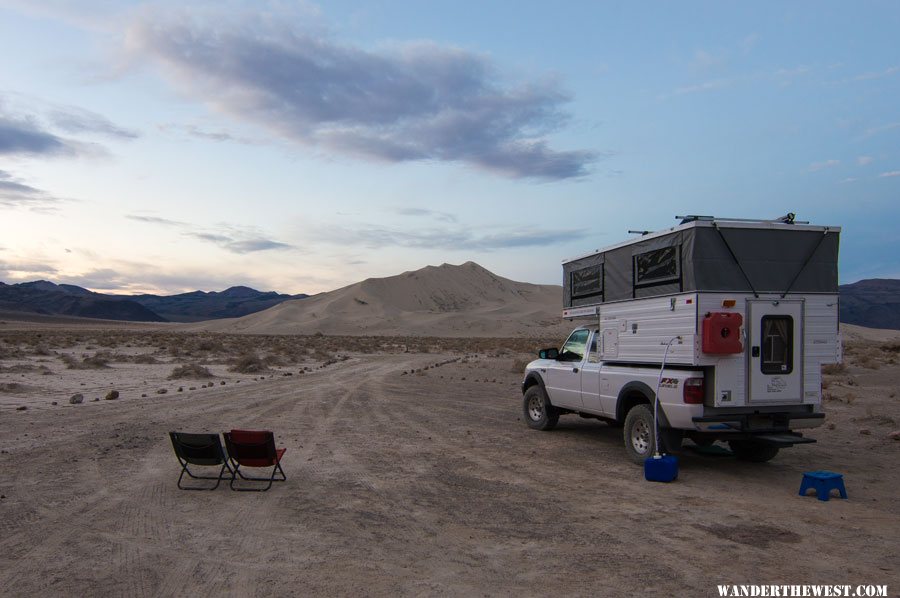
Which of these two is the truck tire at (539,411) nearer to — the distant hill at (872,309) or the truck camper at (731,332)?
the truck camper at (731,332)

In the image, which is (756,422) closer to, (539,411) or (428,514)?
(428,514)

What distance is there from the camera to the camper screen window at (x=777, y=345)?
9602 mm

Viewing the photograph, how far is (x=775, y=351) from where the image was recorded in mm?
9648

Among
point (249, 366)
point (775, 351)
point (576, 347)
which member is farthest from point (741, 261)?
point (249, 366)

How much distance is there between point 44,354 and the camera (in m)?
35.3

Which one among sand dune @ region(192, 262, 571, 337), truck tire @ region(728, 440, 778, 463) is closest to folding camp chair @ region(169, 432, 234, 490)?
truck tire @ region(728, 440, 778, 463)

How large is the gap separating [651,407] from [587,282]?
3152mm

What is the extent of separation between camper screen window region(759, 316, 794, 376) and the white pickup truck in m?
0.58

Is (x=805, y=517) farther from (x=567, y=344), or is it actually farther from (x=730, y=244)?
(x=567, y=344)

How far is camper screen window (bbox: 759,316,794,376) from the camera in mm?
9602

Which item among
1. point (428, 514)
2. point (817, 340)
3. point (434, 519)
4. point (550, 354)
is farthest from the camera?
point (550, 354)

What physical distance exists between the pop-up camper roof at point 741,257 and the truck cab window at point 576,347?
2238 mm

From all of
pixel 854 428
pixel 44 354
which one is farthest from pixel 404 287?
pixel 854 428

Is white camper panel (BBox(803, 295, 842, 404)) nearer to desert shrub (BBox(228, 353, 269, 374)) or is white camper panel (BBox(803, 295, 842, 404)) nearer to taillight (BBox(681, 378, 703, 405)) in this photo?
taillight (BBox(681, 378, 703, 405))
